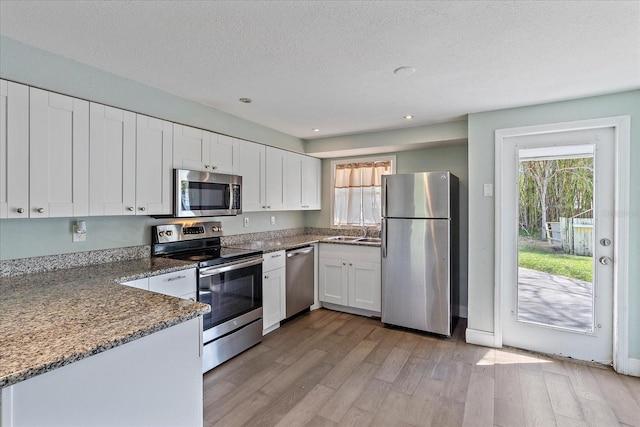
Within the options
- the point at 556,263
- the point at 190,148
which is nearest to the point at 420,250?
the point at 556,263

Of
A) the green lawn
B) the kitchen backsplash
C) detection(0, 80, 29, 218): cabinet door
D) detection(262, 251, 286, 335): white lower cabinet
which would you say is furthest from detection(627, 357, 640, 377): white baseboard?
detection(0, 80, 29, 218): cabinet door

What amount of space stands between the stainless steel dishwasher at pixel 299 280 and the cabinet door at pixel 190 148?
1341mm

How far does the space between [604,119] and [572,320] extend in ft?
5.69

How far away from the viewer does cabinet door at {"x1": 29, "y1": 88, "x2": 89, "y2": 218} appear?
76.5 inches

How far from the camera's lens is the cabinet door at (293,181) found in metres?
4.16

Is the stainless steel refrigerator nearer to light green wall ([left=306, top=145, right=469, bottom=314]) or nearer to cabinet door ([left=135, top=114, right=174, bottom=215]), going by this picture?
light green wall ([left=306, top=145, right=469, bottom=314])

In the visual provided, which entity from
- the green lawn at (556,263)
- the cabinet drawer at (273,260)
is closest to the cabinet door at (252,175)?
the cabinet drawer at (273,260)

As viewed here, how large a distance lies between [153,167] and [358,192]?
2.76 m

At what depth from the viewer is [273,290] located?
11.3 feet

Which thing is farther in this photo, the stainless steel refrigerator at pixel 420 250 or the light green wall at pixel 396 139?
the light green wall at pixel 396 139

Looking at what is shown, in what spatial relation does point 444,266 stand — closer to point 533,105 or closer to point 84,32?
point 533,105

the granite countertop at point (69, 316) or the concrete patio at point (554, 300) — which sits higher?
the granite countertop at point (69, 316)

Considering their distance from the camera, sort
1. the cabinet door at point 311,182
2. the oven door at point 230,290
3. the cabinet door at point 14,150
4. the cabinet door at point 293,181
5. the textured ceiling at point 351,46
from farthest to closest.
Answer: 1. the cabinet door at point 311,182
2. the cabinet door at point 293,181
3. the oven door at point 230,290
4. the cabinet door at point 14,150
5. the textured ceiling at point 351,46

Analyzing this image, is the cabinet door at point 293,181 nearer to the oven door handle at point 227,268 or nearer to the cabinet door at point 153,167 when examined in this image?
the oven door handle at point 227,268
